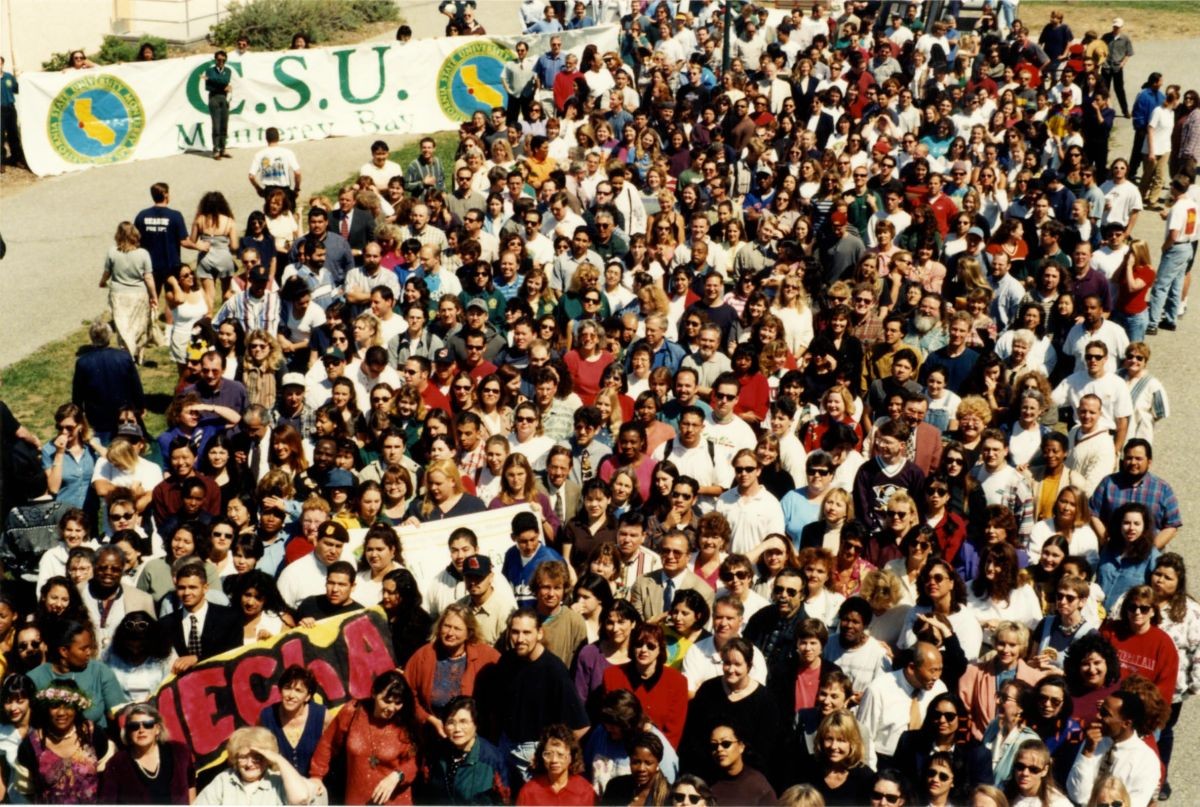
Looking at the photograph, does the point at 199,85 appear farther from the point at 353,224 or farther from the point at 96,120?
the point at 353,224

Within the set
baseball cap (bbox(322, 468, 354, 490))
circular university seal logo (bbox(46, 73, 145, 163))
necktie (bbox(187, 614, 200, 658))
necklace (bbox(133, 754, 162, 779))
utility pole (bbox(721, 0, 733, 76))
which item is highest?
utility pole (bbox(721, 0, 733, 76))

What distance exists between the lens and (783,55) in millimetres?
23281

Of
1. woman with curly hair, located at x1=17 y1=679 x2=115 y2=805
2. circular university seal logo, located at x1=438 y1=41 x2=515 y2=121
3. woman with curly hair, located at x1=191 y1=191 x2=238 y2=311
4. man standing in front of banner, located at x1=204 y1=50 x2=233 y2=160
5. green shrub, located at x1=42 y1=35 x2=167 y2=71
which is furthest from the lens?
green shrub, located at x1=42 y1=35 x2=167 y2=71

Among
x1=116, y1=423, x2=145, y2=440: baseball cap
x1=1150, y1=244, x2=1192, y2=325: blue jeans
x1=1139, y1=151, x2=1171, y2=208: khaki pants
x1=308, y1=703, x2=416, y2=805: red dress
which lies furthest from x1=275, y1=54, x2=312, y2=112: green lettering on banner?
x1=308, y1=703, x2=416, y2=805: red dress

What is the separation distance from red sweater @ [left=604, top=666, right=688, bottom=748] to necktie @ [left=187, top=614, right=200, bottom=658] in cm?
257

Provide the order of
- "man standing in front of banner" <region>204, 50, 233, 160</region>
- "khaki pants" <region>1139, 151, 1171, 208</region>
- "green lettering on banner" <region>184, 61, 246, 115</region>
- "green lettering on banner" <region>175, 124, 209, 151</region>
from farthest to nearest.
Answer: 1. "green lettering on banner" <region>175, 124, 209, 151</region>
2. "green lettering on banner" <region>184, 61, 246, 115</region>
3. "man standing in front of banner" <region>204, 50, 233, 160</region>
4. "khaki pants" <region>1139, 151, 1171, 208</region>

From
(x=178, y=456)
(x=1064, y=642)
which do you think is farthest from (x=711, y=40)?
(x=1064, y=642)

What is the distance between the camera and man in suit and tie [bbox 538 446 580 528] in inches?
428

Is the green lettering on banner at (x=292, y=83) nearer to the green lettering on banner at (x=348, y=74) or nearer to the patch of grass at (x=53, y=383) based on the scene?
the green lettering on banner at (x=348, y=74)

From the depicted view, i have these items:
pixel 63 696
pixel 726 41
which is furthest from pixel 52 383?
pixel 726 41

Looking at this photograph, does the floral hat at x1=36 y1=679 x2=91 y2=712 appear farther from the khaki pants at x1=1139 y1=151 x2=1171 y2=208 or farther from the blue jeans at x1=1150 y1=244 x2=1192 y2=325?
the khaki pants at x1=1139 y1=151 x2=1171 y2=208

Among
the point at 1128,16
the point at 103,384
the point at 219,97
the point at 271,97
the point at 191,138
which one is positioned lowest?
the point at 103,384

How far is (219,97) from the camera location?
22.8 metres

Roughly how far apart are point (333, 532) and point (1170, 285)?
10784 millimetres
